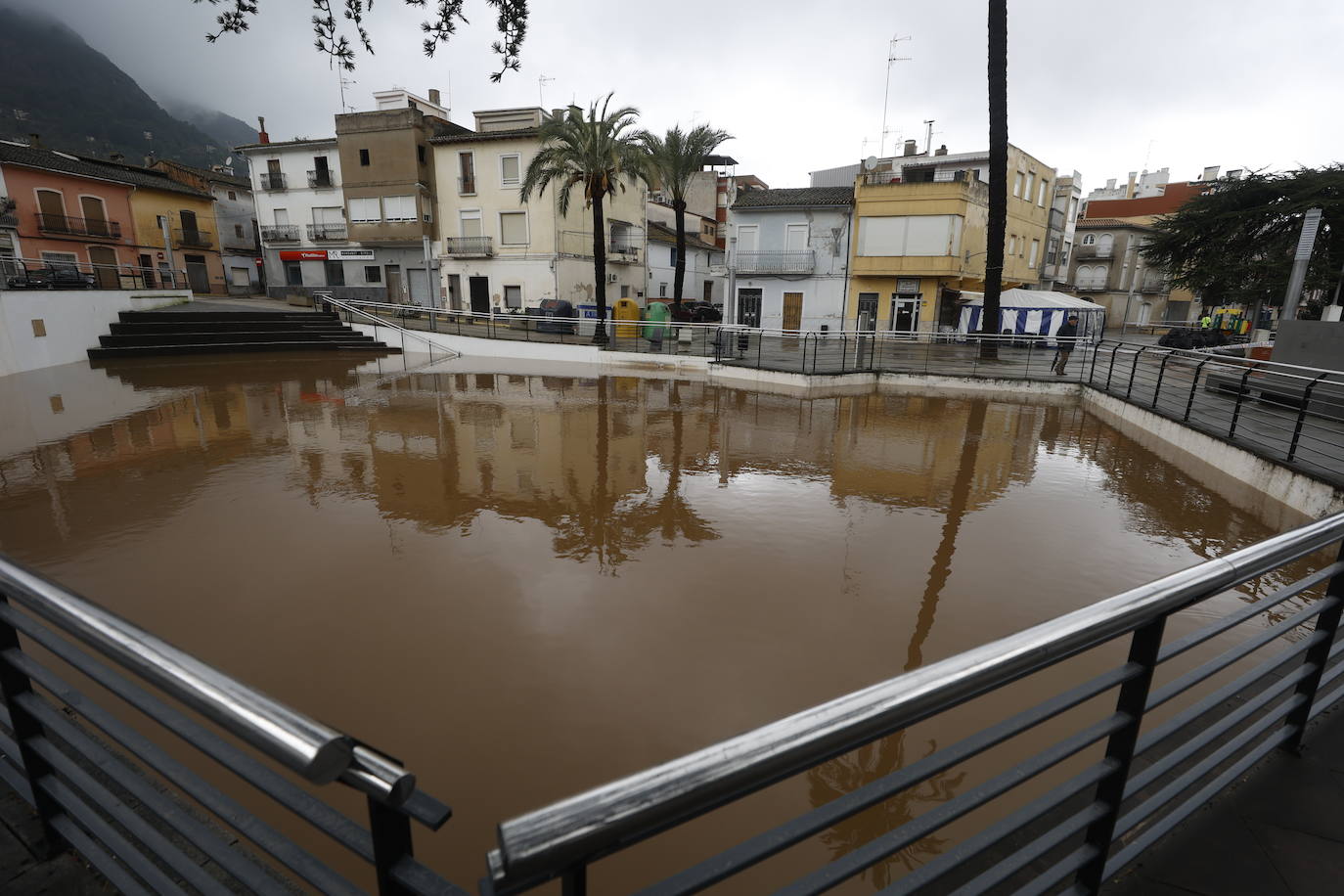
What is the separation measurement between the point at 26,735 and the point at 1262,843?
11.5ft

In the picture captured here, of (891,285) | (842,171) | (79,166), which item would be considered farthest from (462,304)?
(842,171)

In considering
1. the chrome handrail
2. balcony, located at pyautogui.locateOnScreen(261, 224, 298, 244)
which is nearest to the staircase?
balcony, located at pyautogui.locateOnScreen(261, 224, 298, 244)

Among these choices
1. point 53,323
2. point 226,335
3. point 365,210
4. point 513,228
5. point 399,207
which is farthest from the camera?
point 365,210

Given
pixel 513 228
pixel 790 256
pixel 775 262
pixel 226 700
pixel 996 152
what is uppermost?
pixel 996 152

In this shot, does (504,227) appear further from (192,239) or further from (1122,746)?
(1122,746)

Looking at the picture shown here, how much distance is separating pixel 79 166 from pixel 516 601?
38.7 meters

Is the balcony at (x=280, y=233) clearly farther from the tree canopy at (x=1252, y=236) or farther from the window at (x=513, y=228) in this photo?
the tree canopy at (x=1252, y=236)

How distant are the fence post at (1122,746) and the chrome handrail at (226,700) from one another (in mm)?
1497

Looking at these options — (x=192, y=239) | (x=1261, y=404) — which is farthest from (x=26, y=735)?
(x=192, y=239)

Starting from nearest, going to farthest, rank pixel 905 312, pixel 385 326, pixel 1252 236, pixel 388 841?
1. pixel 388 841
2. pixel 385 326
3. pixel 1252 236
4. pixel 905 312

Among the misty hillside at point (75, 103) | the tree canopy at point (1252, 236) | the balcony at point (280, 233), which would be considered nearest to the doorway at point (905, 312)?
the tree canopy at point (1252, 236)

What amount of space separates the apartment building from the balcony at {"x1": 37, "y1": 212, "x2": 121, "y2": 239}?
14.6 metres

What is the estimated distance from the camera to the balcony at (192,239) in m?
37.0

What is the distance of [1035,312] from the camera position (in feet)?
99.2
